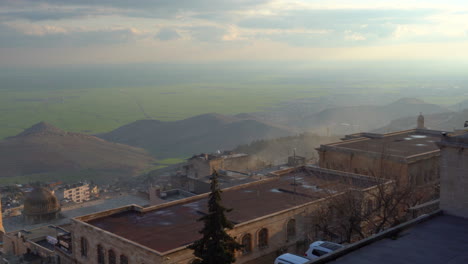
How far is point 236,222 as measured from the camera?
22.3m

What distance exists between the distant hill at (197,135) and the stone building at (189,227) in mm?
112946

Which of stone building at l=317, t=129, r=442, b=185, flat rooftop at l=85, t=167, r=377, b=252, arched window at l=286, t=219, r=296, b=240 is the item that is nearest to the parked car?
flat rooftop at l=85, t=167, r=377, b=252

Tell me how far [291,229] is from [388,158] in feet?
36.2

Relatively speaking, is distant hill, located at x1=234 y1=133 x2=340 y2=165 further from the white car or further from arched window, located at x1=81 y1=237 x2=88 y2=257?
the white car

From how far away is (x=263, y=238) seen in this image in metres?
22.9

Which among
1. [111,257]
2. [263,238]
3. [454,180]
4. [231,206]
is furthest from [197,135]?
[454,180]

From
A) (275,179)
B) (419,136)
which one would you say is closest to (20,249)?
(275,179)

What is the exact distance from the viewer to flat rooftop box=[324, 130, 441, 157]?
34.0 m

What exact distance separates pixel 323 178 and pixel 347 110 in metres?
173

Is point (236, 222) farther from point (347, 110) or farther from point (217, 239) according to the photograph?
point (347, 110)

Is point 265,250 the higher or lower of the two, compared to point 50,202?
higher

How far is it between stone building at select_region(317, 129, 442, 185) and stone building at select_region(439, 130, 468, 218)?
1340cm

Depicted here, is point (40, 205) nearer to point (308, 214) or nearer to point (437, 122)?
point (308, 214)

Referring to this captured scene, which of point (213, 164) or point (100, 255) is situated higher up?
point (100, 255)
